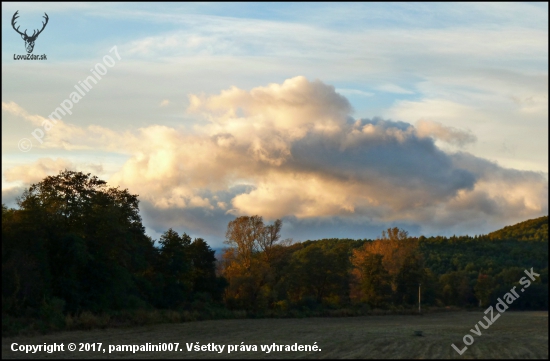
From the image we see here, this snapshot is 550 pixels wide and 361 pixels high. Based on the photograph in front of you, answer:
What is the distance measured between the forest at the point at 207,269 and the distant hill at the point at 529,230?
62 millimetres

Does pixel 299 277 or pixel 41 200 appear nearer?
pixel 41 200

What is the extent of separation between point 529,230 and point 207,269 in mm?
53648

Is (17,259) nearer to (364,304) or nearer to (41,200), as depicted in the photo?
(41,200)

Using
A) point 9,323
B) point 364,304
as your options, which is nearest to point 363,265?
point 364,304

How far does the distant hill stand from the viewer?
17266 millimetres

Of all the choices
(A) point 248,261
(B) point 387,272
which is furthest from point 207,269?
(B) point 387,272

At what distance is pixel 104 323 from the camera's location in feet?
133

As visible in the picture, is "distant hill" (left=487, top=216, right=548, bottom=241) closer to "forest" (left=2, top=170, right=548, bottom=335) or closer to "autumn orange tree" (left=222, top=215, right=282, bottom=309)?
"forest" (left=2, top=170, right=548, bottom=335)

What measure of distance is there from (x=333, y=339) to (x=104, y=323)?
16858 mm

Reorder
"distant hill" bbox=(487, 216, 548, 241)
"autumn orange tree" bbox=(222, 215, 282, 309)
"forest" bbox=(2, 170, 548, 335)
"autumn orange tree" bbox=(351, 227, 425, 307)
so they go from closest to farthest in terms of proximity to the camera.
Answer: "distant hill" bbox=(487, 216, 548, 241) → "forest" bbox=(2, 170, 548, 335) → "autumn orange tree" bbox=(222, 215, 282, 309) → "autumn orange tree" bbox=(351, 227, 425, 307)

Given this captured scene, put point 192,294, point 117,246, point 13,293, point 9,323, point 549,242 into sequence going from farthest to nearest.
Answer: point 192,294 < point 117,246 < point 13,293 < point 9,323 < point 549,242

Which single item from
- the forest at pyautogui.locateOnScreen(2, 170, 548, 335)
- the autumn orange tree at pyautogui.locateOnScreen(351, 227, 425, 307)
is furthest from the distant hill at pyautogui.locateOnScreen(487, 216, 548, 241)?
the autumn orange tree at pyautogui.locateOnScreen(351, 227, 425, 307)

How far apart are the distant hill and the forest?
0.06 metres

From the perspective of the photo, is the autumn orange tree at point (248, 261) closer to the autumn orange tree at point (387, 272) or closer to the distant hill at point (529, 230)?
the autumn orange tree at point (387, 272)
